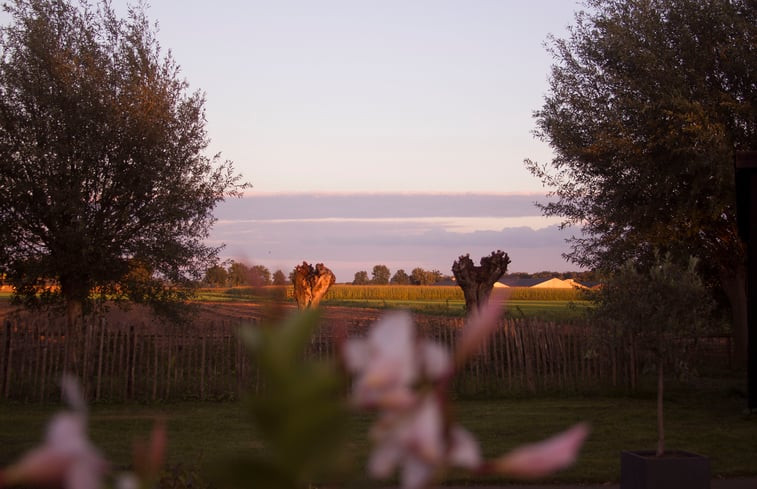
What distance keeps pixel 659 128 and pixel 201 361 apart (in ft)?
39.5

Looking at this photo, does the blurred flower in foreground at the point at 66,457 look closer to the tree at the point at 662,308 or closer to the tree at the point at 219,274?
the tree at the point at 219,274

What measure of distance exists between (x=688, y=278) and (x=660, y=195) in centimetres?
968

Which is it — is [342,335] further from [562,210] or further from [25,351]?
[562,210]

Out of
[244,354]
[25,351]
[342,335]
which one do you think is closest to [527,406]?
[244,354]

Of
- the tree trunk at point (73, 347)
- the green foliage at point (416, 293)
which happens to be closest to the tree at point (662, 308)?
the tree trunk at point (73, 347)

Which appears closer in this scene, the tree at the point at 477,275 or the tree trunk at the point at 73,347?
the tree trunk at the point at 73,347

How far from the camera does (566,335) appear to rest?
1892cm

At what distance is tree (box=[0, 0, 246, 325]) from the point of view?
18203mm

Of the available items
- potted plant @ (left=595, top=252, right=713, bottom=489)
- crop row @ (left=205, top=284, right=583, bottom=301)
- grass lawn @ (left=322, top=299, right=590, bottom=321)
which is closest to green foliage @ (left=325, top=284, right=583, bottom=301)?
crop row @ (left=205, top=284, right=583, bottom=301)

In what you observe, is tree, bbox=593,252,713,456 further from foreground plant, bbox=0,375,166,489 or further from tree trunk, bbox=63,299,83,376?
tree trunk, bbox=63,299,83,376

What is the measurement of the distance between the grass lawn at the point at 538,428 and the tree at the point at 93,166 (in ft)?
11.8

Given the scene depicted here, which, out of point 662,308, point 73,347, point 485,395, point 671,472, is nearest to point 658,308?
point 662,308

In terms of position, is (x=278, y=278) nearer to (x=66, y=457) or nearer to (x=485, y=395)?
(x=66, y=457)

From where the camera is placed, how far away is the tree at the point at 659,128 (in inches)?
740
